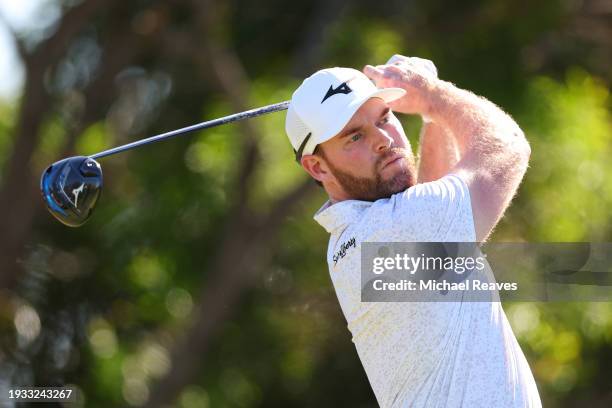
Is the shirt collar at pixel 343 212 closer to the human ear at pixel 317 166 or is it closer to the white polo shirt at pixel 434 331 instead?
the white polo shirt at pixel 434 331

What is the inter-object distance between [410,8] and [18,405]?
4.88 m

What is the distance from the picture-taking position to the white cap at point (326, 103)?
3.12 metres

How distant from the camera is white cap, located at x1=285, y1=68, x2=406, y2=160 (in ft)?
10.3

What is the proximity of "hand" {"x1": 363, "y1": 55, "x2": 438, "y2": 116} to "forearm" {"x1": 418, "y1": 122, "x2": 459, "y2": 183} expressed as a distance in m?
0.17

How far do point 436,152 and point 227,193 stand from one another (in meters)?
6.55

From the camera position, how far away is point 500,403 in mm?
2887

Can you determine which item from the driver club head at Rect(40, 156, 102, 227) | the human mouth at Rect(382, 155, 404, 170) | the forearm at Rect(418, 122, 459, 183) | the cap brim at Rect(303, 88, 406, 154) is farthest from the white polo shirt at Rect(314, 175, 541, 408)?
the driver club head at Rect(40, 156, 102, 227)

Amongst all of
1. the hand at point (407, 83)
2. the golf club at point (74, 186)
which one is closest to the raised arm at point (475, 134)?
the hand at point (407, 83)

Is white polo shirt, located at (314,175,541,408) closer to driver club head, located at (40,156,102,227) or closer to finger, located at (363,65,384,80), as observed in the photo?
finger, located at (363,65,384,80)

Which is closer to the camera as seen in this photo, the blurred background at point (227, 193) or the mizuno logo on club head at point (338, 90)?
the mizuno logo on club head at point (338, 90)

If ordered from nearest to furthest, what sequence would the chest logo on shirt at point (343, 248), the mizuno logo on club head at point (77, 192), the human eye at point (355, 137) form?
the chest logo on shirt at point (343, 248), the human eye at point (355, 137), the mizuno logo on club head at point (77, 192)

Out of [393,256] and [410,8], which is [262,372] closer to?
[410,8]

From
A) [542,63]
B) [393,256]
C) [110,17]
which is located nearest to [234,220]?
[110,17]

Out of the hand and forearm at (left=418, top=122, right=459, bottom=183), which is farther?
forearm at (left=418, top=122, right=459, bottom=183)
